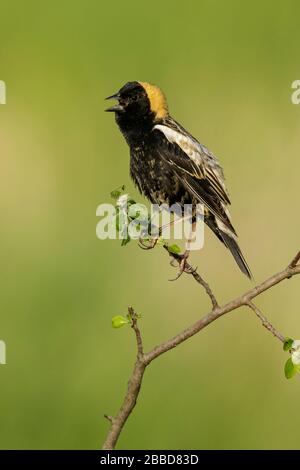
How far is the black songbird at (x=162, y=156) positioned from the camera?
3.15m

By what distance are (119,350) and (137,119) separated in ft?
3.90

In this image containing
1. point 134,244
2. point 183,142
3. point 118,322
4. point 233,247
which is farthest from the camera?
point 134,244

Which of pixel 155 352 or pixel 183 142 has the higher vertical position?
pixel 183 142

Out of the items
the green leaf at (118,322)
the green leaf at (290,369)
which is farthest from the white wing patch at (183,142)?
the green leaf at (290,369)

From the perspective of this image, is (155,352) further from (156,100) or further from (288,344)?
(156,100)

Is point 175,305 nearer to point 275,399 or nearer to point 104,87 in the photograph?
point 275,399

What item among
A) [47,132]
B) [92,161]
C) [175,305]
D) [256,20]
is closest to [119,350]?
[175,305]

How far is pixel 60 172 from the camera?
4738 millimetres

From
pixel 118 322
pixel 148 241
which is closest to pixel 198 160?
pixel 148 241

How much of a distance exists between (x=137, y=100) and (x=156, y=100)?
0.08 metres

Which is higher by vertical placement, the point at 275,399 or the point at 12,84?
the point at 12,84

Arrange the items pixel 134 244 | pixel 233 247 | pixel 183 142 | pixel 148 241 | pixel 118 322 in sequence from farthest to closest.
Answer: pixel 134 244, pixel 183 142, pixel 233 247, pixel 148 241, pixel 118 322

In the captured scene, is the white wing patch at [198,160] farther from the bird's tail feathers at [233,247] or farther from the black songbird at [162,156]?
the bird's tail feathers at [233,247]

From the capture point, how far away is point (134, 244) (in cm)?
439
